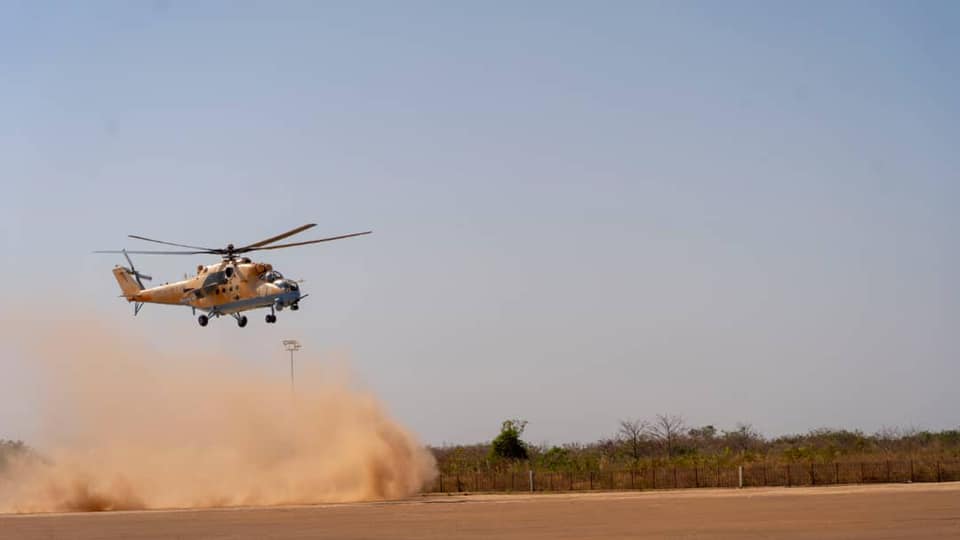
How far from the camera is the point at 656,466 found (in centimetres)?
9338

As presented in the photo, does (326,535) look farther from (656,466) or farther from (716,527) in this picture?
(656,466)

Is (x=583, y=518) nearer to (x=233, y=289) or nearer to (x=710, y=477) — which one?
(x=233, y=289)

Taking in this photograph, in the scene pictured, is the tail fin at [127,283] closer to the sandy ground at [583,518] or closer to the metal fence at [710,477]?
the sandy ground at [583,518]

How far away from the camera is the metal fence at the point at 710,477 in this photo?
81125mm

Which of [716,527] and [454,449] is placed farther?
[454,449]

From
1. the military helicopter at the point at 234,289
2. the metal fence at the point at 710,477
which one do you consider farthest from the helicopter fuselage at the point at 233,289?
the metal fence at the point at 710,477

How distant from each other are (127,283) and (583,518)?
95.2 ft

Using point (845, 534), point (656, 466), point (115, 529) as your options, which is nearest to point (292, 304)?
point (115, 529)

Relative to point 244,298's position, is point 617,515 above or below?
below

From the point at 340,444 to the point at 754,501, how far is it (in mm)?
33241

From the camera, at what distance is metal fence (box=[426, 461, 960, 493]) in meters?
81.1

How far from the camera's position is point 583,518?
2165 inches

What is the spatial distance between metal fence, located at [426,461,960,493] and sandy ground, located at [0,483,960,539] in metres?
7.59

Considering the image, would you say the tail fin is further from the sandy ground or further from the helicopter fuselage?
the sandy ground
